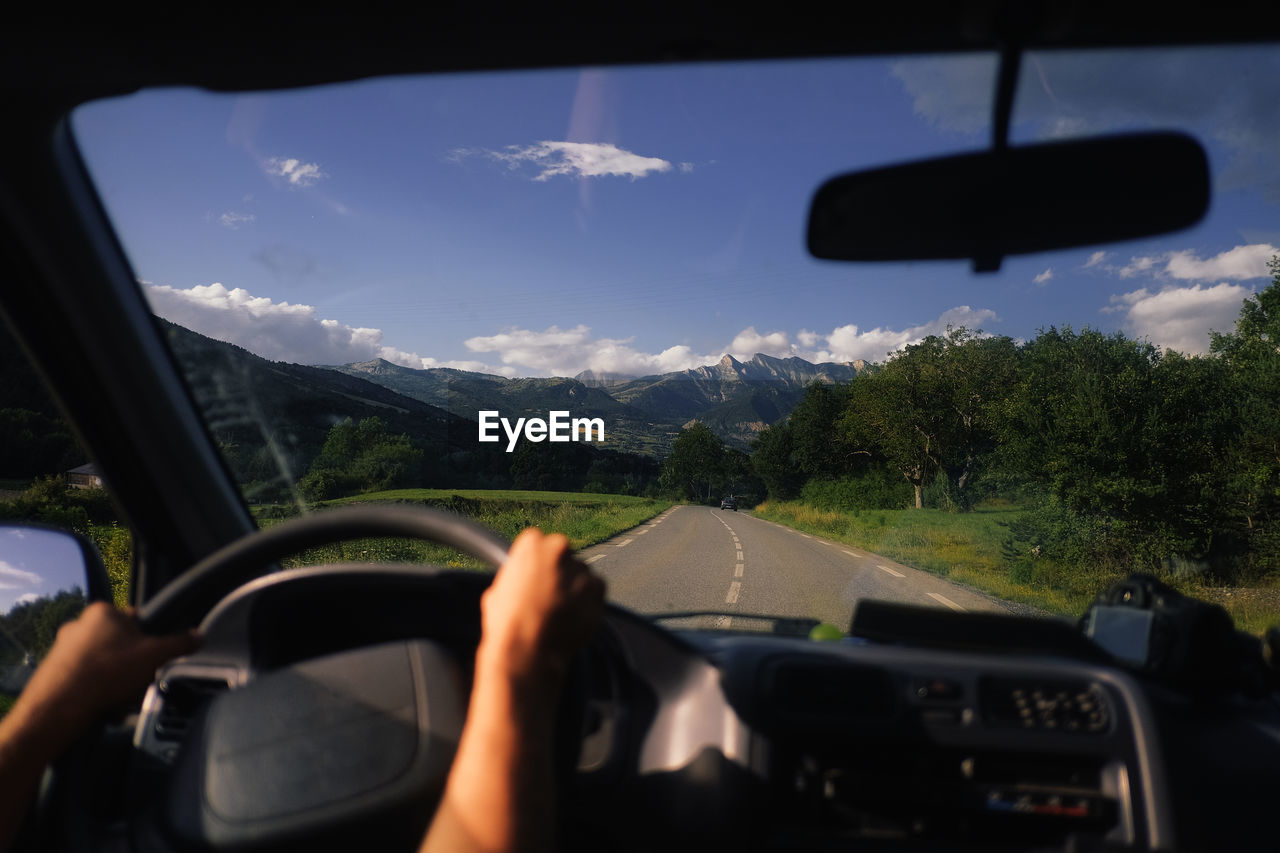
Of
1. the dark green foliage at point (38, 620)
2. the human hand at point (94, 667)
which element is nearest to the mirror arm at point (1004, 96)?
the human hand at point (94, 667)

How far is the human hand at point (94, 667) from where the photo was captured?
1.44 meters

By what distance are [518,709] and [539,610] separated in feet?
0.42

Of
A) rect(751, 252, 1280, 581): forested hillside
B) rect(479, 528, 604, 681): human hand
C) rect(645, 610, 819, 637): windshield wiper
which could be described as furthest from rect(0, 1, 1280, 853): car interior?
rect(751, 252, 1280, 581): forested hillside

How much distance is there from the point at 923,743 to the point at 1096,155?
51.3 inches

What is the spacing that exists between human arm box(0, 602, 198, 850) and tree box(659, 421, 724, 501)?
173 centimetres

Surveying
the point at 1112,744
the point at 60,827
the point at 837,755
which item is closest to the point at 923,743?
the point at 837,755

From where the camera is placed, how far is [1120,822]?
156 cm

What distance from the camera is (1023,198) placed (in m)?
1.68

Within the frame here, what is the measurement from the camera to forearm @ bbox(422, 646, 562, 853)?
99 centimetres

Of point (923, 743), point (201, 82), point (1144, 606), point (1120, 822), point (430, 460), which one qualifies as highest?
point (201, 82)

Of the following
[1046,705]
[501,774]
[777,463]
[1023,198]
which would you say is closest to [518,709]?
[501,774]

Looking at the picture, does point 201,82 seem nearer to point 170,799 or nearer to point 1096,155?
point 170,799

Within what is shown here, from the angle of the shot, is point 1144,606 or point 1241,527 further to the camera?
point 1241,527

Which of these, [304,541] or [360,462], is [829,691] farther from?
[360,462]
